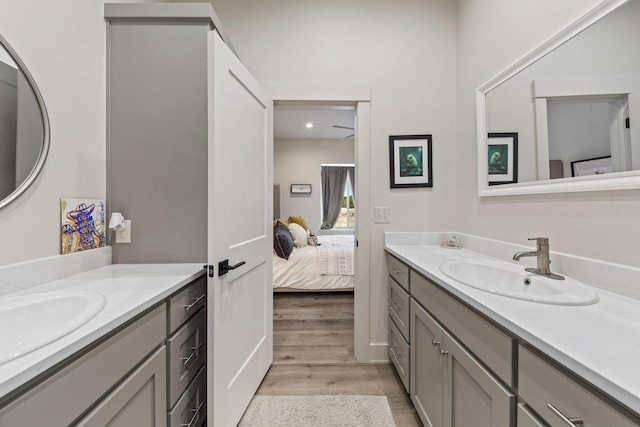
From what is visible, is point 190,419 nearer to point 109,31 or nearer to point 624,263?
point 624,263

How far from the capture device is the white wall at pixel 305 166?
5742mm

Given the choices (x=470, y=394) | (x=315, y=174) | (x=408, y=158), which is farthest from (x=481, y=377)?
(x=315, y=174)

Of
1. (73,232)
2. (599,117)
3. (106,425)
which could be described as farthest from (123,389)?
(599,117)

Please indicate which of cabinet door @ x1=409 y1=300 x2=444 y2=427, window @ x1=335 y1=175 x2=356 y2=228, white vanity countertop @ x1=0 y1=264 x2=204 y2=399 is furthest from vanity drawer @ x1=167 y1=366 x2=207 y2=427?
window @ x1=335 y1=175 x2=356 y2=228

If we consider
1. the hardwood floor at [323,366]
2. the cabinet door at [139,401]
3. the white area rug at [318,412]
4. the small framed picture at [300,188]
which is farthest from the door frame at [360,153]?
the small framed picture at [300,188]

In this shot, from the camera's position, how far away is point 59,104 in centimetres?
107

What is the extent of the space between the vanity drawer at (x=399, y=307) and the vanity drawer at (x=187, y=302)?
1.13 metres

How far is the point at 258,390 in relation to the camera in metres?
1.62

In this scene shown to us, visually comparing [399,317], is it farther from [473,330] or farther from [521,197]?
[521,197]

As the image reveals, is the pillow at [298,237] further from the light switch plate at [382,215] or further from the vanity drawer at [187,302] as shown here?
the vanity drawer at [187,302]

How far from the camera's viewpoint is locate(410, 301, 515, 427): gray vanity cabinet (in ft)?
2.48

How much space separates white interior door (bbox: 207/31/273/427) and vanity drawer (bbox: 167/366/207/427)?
0.08 meters

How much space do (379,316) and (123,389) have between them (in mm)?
1623

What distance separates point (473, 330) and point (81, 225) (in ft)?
5.54
